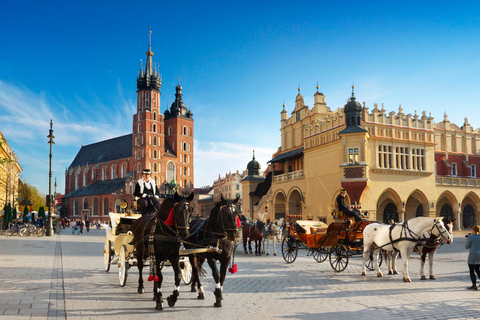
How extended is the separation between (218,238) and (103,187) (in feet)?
317

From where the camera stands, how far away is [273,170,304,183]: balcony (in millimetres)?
38500

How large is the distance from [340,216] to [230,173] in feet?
268

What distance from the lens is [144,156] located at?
305 ft

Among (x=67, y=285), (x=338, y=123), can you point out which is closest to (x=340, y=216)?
(x=67, y=285)

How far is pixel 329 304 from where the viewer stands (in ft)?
27.2

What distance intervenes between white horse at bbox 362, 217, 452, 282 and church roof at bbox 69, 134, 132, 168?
9271 centimetres

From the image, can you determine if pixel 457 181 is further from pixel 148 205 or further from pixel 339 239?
pixel 148 205

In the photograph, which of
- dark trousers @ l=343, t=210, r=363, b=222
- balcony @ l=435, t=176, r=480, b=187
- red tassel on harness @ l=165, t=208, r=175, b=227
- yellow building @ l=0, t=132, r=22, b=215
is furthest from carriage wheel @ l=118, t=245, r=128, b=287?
balcony @ l=435, t=176, r=480, b=187

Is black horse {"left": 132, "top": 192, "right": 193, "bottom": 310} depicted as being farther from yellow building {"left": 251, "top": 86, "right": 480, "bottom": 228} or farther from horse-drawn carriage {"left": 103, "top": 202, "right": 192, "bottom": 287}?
yellow building {"left": 251, "top": 86, "right": 480, "bottom": 228}

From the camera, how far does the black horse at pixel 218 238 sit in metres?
8.02

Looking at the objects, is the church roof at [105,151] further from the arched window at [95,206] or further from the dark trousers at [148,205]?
the dark trousers at [148,205]

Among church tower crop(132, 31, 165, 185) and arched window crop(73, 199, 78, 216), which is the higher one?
church tower crop(132, 31, 165, 185)

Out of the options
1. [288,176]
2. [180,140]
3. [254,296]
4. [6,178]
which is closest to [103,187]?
[180,140]

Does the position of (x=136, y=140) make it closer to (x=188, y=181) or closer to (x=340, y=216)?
(x=188, y=181)
